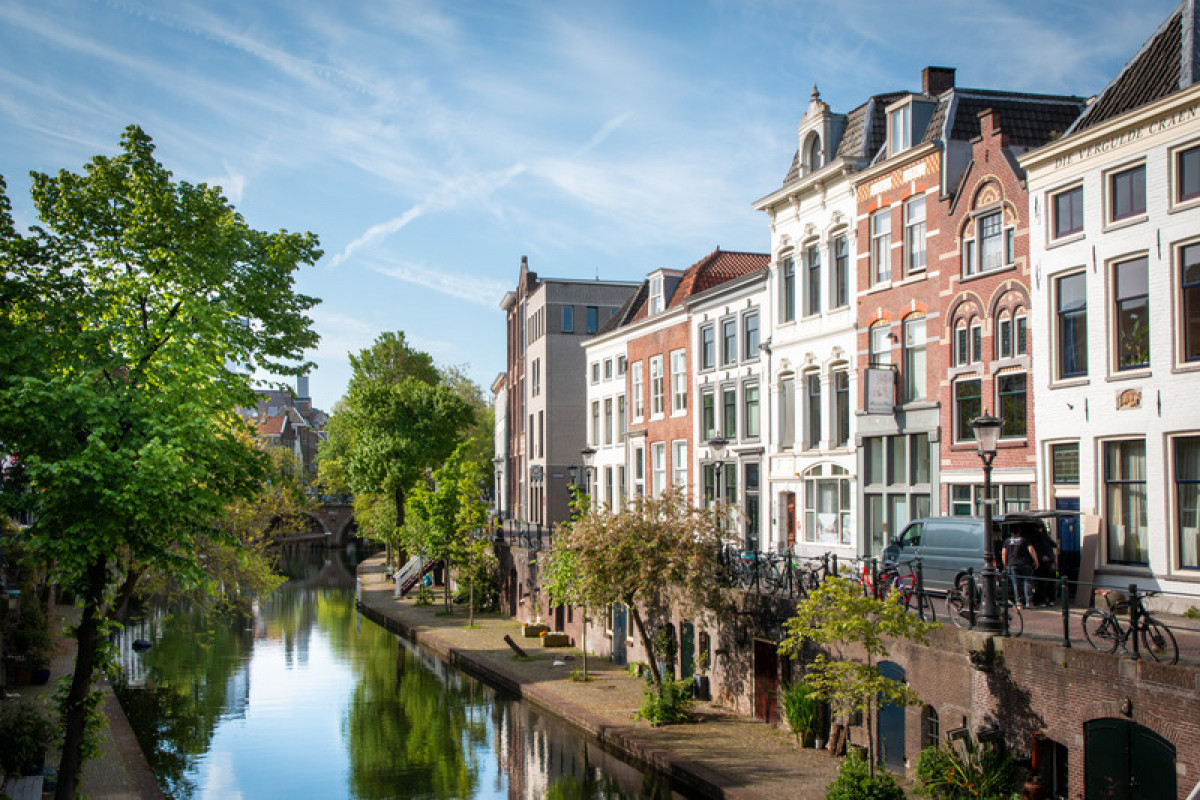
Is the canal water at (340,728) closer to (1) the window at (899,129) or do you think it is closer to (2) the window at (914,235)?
(2) the window at (914,235)

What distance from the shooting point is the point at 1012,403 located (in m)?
25.7

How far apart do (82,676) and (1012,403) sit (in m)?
20.4

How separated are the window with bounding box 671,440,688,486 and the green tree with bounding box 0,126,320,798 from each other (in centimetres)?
2275

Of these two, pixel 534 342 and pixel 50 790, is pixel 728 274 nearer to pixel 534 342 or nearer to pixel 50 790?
pixel 534 342

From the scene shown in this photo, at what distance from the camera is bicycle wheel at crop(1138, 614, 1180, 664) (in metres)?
15.1

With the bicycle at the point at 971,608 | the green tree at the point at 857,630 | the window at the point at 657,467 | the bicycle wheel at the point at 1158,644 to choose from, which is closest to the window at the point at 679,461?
the window at the point at 657,467

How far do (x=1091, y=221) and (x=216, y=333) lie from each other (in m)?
17.6

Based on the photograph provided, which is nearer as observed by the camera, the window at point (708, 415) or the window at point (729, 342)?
the window at point (729, 342)

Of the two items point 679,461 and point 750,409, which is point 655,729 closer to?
point 750,409

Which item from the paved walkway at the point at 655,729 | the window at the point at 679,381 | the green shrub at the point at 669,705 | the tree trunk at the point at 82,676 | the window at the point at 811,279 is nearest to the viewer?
the tree trunk at the point at 82,676

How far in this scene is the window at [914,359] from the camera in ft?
94.4

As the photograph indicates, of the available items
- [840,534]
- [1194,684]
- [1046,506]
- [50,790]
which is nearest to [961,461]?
[1046,506]

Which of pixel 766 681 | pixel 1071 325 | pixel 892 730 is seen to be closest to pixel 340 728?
pixel 766 681

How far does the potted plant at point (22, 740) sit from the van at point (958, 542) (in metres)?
17.5
